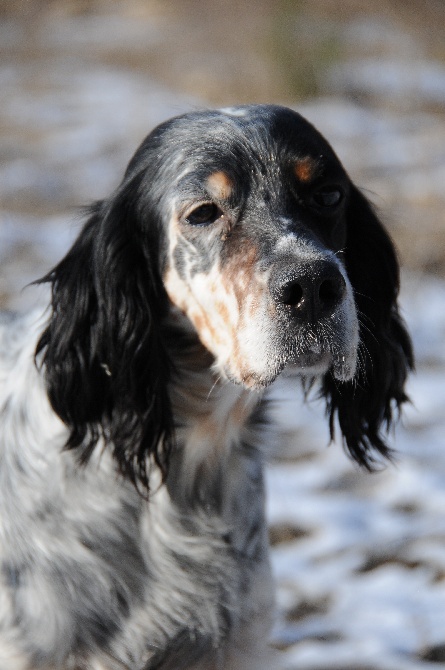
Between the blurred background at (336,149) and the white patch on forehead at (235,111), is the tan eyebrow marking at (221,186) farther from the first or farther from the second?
the blurred background at (336,149)

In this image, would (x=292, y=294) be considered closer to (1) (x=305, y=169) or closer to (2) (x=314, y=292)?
(2) (x=314, y=292)

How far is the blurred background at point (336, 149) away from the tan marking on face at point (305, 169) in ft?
1.90

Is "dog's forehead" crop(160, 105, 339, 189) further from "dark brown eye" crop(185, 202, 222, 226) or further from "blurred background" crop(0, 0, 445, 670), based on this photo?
"blurred background" crop(0, 0, 445, 670)

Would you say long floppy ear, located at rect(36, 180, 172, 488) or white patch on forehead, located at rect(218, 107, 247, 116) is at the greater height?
white patch on forehead, located at rect(218, 107, 247, 116)

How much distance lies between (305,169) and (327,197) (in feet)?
0.32

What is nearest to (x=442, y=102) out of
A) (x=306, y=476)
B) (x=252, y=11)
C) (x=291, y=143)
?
(x=252, y=11)

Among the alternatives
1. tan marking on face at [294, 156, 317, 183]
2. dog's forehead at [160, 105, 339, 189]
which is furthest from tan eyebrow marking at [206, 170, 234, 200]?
tan marking on face at [294, 156, 317, 183]

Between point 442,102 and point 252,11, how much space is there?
Answer: 3509 millimetres

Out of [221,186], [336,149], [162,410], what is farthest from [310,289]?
[336,149]

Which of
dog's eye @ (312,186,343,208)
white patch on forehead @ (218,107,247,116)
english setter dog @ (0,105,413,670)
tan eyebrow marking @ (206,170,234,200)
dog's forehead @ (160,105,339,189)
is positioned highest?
white patch on forehead @ (218,107,247,116)

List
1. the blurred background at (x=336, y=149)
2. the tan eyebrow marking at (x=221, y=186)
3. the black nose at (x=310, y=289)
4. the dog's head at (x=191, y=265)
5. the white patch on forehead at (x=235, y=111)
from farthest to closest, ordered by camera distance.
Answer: the blurred background at (x=336, y=149) → the white patch on forehead at (x=235, y=111) → the tan eyebrow marking at (x=221, y=186) → the dog's head at (x=191, y=265) → the black nose at (x=310, y=289)

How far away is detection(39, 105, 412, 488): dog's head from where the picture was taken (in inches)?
91.4

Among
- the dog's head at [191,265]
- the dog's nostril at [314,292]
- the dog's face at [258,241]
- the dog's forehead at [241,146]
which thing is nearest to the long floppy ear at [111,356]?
the dog's head at [191,265]

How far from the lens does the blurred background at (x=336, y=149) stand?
11.3 ft
